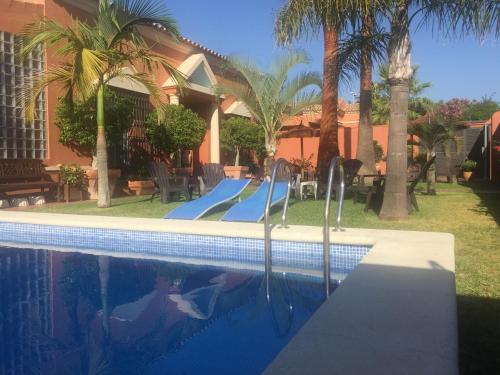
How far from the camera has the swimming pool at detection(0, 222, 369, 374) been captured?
328cm

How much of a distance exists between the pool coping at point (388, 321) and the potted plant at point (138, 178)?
9630mm

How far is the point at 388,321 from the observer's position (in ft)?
9.17

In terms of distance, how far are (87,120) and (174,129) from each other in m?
3.16

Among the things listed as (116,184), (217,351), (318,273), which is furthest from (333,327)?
(116,184)

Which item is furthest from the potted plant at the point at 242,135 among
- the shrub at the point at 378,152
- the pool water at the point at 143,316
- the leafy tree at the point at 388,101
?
the leafy tree at the point at 388,101

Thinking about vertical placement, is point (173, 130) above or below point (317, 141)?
below

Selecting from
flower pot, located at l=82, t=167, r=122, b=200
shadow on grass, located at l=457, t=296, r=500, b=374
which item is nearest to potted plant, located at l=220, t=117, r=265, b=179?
flower pot, located at l=82, t=167, r=122, b=200

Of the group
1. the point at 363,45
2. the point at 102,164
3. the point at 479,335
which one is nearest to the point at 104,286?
the point at 479,335

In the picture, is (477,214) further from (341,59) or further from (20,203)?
(20,203)

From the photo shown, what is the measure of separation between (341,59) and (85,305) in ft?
22.0

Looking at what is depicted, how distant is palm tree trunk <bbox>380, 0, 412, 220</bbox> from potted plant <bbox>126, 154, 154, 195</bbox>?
7.90 m

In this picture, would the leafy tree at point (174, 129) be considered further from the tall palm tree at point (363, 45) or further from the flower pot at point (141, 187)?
the tall palm tree at point (363, 45)

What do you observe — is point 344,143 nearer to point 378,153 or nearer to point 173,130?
point 378,153

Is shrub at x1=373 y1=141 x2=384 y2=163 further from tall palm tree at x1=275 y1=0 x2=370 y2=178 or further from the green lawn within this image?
tall palm tree at x1=275 y1=0 x2=370 y2=178
